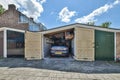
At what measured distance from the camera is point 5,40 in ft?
40.4

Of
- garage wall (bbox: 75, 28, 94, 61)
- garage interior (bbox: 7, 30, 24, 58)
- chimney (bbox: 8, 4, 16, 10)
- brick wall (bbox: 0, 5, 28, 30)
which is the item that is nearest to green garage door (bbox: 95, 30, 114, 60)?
garage wall (bbox: 75, 28, 94, 61)

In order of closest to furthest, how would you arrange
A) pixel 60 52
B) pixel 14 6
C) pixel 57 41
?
pixel 60 52
pixel 57 41
pixel 14 6

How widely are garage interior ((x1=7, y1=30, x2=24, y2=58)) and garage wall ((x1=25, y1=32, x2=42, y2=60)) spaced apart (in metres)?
1.73

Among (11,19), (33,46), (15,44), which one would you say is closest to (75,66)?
(33,46)

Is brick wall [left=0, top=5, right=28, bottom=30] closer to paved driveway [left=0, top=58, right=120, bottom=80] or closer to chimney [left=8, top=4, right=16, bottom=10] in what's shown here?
chimney [left=8, top=4, right=16, bottom=10]

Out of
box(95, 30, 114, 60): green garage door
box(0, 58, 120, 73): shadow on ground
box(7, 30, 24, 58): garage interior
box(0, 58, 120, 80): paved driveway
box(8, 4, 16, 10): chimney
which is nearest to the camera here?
box(0, 58, 120, 80): paved driveway

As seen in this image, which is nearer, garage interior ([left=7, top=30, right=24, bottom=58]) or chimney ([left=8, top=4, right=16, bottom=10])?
garage interior ([left=7, top=30, right=24, bottom=58])

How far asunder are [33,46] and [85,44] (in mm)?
4036

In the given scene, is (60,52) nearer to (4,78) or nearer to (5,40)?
(5,40)

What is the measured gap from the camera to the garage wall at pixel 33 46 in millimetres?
11234

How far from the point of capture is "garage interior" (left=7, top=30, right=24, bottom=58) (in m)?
12.6

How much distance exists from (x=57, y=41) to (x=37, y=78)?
1055 centimetres

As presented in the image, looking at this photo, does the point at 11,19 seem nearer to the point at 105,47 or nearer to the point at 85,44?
the point at 85,44

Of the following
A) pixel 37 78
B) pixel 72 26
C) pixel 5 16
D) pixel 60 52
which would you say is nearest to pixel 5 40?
pixel 60 52
